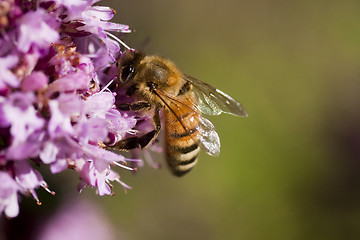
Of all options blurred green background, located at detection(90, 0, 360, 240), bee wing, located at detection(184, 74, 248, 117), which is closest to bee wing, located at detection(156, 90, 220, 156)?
bee wing, located at detection(184, 74, 248, 117)

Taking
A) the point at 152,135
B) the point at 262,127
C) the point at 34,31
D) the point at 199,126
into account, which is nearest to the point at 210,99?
the point at 199,126

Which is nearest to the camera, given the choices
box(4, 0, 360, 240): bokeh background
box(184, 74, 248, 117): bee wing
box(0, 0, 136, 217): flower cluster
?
box(0, 0, 136, 217): flower cluster

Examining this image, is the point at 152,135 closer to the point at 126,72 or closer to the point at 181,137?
the point at 181,137

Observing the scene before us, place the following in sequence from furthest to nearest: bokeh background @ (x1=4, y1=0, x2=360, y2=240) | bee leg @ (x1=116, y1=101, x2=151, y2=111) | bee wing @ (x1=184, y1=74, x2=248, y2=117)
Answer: bokeh background @ (x1=4, y1=0, x2=360, y2=240)
bee wing @ (x1=184, y1=74, x2=248, y2=117)
bee leg @ (x1=116, y1=101, x2=151, y2=111)

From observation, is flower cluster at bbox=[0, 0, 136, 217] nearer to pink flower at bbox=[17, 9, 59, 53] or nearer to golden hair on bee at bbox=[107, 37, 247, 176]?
pink flower at bbox=[17, 9, 59, 53]

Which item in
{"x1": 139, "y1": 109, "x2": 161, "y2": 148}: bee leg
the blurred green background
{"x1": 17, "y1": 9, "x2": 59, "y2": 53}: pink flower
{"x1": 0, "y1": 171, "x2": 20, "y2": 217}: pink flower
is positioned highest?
{"x1": 17, "y1": 9, "x2": 59, "y2": 53}: pink flower

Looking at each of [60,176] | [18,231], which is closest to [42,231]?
[18,231]

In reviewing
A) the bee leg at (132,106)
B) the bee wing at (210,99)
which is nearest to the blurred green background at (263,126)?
the bee wing at (210,99)

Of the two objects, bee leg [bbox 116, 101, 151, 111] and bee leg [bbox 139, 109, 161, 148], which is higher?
bee leg [bbox 116, 101, 151, 111]
